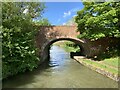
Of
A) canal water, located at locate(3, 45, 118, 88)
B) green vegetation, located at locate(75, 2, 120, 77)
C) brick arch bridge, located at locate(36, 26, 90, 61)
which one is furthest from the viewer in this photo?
brick arch bridge, located at locate(36, 26, 90, 61)

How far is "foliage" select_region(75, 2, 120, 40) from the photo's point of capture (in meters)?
26.9

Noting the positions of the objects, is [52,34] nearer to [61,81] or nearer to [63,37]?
[63,37]

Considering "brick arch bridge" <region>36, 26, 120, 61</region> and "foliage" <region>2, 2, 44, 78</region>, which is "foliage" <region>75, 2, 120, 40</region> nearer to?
"brick arch bridge" <region>36, 26, 120, 61</region>

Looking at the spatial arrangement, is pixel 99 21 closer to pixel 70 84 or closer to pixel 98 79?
pixel 98 79

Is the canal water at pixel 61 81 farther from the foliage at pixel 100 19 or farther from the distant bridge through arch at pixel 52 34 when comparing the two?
the distant bridge through arch at pixel 52 34

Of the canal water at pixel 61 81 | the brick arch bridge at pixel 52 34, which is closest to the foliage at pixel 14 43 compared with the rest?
the canal water at pixel 61 81

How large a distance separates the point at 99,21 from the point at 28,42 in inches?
371

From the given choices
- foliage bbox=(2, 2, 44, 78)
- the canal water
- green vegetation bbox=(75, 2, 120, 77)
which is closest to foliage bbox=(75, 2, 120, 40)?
green vegetation bbox=(75, 2, 120, 77)

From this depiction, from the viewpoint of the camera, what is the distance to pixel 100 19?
27.0 m

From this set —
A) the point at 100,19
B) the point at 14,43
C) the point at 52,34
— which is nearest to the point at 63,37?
the point at 52,34

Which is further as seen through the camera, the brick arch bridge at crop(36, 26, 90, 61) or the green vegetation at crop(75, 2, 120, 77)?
the brick arch bridge at crop(36, 26, 90, 61)

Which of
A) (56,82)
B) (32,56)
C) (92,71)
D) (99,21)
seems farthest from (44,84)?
(99,21)

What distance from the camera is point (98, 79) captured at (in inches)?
803

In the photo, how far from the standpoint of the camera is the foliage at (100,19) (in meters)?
26.9
